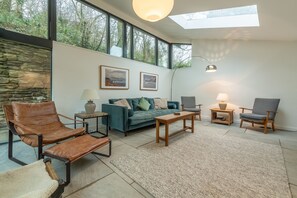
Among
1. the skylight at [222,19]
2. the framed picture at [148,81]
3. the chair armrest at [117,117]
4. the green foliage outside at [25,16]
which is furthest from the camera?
the framed picture at [148,81]

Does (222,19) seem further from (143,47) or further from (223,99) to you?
(143,47)

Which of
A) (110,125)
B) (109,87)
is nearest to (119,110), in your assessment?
(110,125)

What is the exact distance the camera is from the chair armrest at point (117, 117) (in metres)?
3.51

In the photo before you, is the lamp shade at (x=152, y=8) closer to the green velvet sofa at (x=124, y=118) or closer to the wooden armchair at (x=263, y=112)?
the green velvet sofa at (x=124, y=118)

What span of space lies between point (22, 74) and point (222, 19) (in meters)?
4.86

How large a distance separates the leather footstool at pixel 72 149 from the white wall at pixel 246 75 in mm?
4671

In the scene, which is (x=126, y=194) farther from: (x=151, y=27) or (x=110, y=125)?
(x=151, y=27)

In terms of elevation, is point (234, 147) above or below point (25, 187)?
below

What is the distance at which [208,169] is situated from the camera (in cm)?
219

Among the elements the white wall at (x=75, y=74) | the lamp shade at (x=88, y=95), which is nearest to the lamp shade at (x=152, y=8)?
the lamp shade at (x=88, y=95)

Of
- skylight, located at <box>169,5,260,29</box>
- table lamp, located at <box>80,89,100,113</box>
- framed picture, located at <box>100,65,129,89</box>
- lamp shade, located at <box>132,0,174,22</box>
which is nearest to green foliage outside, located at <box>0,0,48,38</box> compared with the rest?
table lamp, located at <box>80,89,100,113</box>

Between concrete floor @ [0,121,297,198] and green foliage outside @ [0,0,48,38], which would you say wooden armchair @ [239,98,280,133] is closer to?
concrete floor @ [0,121,297,198]

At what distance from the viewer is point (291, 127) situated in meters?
4.63

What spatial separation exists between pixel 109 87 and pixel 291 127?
5288 millimetres
